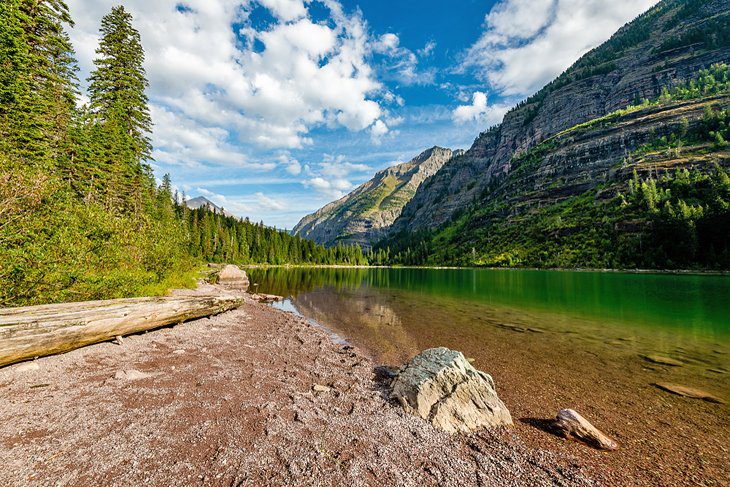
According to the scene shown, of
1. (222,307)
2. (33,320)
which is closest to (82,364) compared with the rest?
(33,320)

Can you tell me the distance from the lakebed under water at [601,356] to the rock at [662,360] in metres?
0.18

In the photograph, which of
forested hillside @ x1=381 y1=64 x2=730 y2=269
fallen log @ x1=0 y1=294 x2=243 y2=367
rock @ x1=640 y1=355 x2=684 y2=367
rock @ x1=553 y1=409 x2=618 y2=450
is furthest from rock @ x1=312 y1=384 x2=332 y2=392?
forested hillside @ x1=381 y1=64 x2=730 y2=269

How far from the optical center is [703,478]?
293 inches

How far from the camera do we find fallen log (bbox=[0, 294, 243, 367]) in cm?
995

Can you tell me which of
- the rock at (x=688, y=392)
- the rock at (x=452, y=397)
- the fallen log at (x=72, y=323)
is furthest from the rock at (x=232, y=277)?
the rock at (x=688, y=392)

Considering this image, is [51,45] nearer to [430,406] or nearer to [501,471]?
[430,406]

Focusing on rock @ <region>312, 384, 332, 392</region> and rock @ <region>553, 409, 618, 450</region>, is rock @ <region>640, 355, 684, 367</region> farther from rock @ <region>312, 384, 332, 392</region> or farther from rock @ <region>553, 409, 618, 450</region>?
rock @ <region>312, 384, 332, 392</region>

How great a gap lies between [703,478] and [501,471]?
5.45 m

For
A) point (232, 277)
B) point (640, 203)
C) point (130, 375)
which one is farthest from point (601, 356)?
point (640, 203)

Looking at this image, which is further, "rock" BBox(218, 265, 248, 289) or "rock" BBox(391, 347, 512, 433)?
"rock" BBox(218, 265, 248, 289)

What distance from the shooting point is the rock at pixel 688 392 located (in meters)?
12.1

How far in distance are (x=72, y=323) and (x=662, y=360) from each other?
30057 millimetres

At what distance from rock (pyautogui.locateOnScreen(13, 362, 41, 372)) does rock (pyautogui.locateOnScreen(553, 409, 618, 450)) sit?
1799 centimetres

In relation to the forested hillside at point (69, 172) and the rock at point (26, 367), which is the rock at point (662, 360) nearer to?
the rock at point (26, 367)
